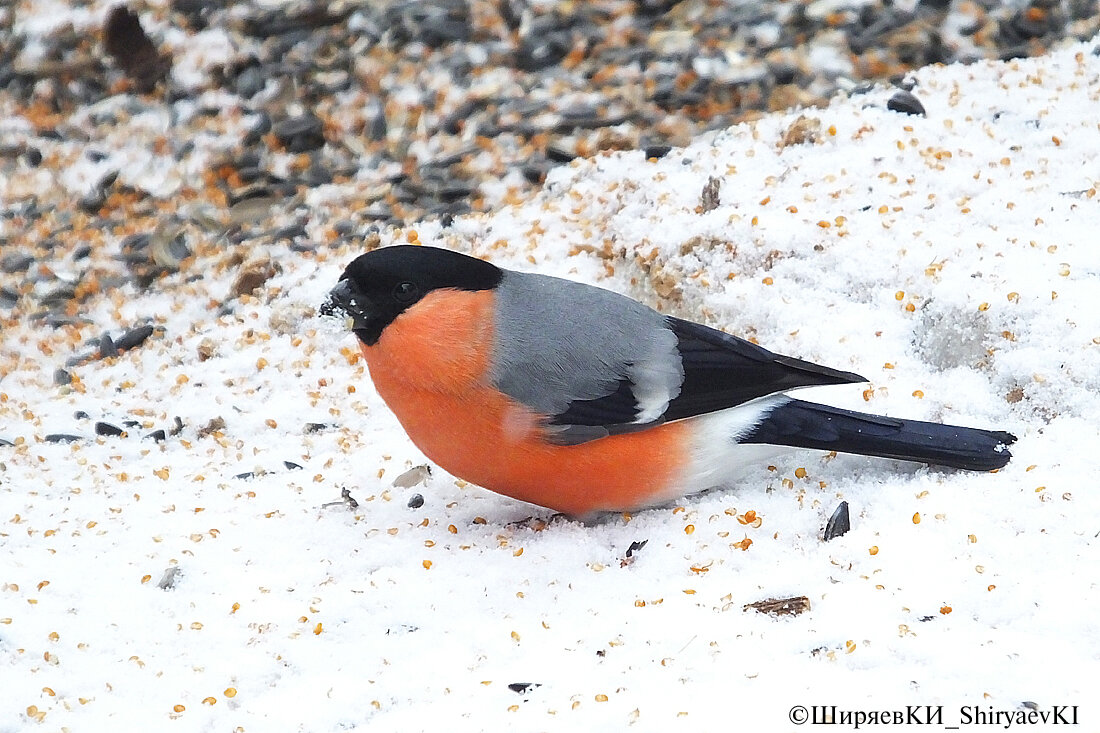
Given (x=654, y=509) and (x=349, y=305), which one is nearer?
(x=349, y=305)

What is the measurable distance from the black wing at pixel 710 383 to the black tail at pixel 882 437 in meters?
0.09

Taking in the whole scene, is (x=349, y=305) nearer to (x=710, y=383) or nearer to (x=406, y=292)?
(x=406, y=292)

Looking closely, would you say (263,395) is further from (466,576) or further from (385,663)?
(385,663)

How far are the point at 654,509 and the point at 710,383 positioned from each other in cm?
39

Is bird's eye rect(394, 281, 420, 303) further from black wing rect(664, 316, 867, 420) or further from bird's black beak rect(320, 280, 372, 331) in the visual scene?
black wing rect(664, 316, 867, 420)

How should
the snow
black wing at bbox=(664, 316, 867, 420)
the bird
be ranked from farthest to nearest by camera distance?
black wing at bbox=(664, 316, 867, 420) → the bird → the snow

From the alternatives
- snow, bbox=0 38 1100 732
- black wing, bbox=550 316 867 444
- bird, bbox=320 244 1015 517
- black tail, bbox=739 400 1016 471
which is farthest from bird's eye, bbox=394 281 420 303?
black tail, bbox=739 400 1016 471

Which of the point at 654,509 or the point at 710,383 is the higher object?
the point at 710,383

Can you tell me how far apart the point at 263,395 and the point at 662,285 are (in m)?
1.44

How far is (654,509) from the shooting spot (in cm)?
326

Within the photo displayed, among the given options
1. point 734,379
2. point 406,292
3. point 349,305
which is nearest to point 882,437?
point 734,379

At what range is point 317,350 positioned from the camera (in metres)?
4.47

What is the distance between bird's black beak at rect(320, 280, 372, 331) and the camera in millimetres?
3062

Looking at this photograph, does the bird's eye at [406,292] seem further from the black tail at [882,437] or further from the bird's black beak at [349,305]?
the black tail at [882,437]
